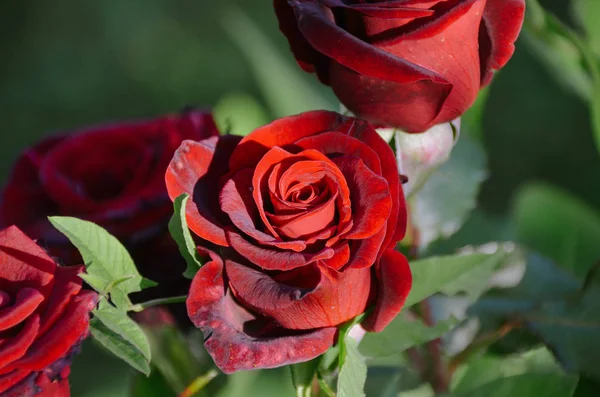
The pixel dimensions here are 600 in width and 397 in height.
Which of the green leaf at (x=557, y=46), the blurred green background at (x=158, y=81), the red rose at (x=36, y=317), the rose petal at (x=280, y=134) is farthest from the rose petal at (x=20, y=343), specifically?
the blurred green background at (x=158, y=81)

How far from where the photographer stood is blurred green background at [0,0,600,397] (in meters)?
1.49

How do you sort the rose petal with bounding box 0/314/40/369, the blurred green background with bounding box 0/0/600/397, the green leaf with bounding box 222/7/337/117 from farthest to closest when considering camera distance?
1. the blurred green background with bounding box 0/0/600/397
2. the green leaf with bounding box 222/7/337/117
3. the rose petal with bounding box 0/314/40/369

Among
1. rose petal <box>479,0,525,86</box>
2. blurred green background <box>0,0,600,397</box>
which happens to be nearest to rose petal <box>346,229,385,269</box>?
rose petal <box>479,0,525,86</box>

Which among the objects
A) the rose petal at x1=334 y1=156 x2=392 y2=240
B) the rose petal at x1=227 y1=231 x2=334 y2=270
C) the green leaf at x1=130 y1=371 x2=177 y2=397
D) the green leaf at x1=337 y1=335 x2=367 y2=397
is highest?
the rose petal at x1=334 y1=156 x2=392 y2=240

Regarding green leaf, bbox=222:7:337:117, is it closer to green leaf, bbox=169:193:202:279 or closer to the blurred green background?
green leaf, bbox=169:193:202:279

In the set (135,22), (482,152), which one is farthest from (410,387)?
(135,22)

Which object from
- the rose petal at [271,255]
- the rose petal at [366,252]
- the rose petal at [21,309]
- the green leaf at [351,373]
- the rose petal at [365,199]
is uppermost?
the rose petal at [365,199]

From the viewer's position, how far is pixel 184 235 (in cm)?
30

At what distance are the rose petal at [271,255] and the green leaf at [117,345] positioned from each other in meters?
0.06

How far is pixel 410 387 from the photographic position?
446 mm

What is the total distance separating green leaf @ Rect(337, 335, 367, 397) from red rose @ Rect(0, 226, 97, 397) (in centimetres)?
10

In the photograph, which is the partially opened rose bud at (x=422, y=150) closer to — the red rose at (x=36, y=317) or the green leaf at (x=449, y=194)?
the green leaf at (x=449, y=194)

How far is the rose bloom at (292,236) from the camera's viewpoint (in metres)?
0.30

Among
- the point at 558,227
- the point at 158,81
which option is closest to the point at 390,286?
the point at 558,227
